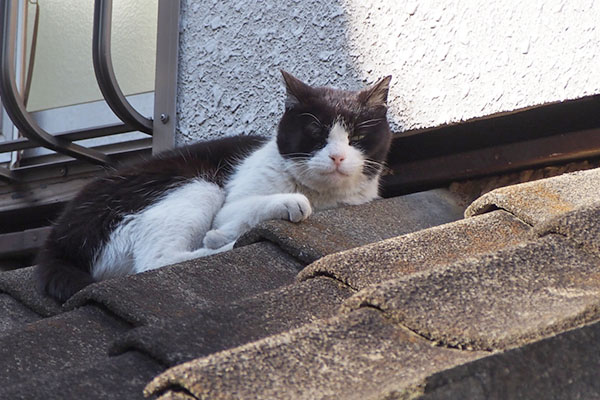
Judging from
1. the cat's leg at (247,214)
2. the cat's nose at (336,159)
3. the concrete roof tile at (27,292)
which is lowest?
the concrete roof tile at (27,292)

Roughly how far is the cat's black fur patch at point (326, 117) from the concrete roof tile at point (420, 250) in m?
0.70

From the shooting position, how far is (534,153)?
7.04 ft

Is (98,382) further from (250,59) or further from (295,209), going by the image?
(250,59)

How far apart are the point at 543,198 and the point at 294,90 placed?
0.83m

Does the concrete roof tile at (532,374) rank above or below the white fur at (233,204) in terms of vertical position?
above

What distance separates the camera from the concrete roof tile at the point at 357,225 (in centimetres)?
170

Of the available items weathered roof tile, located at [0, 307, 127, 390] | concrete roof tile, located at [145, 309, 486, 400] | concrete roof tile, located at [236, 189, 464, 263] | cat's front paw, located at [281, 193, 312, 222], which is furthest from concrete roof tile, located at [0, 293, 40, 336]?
concrete roof tile, located at [145, 309, 486, 400]

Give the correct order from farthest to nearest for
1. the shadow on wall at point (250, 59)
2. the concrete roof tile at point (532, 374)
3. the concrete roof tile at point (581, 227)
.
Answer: the shadow on wall at point (250, 59) < the concrete roof tile at point (581, 227) < the concrete roof tile at point (532, 374)

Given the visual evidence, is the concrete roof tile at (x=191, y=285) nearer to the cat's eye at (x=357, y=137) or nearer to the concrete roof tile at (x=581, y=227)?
the concrete roof tile at (x=581, y=227)

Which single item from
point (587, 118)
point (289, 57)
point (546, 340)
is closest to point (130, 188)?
point (289, 57)

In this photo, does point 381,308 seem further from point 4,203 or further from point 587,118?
point 4,203

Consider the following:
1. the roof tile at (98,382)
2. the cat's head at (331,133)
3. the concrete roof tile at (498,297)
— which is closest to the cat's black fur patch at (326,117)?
the cat's head at (331,133)

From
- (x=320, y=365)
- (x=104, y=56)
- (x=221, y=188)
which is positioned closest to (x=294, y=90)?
(x=221, y=188)

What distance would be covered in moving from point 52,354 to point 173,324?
27 cm
